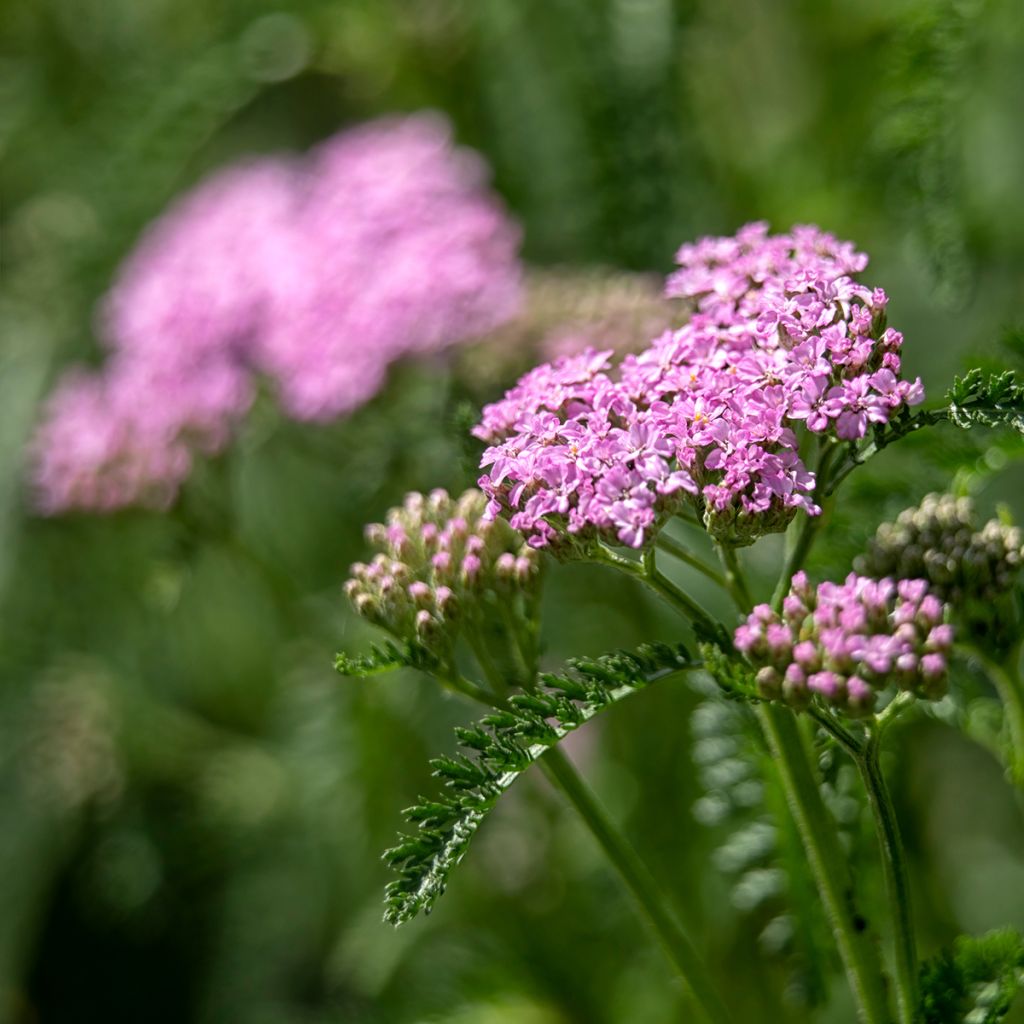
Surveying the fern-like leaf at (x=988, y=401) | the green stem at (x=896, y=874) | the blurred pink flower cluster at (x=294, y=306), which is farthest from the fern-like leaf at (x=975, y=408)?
the blurred pink flower cluster at (x=294, y=306)

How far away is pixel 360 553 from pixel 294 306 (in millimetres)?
426

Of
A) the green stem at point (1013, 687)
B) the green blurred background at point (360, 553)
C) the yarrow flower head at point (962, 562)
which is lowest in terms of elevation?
the green stem at point (1013, 687)

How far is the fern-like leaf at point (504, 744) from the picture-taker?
A: 37.5 inches

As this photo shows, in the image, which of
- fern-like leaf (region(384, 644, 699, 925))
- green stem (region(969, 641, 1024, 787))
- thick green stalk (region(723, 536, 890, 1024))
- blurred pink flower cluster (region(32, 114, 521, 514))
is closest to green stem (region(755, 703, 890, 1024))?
thick green stalk (region(723, 536, 890, 1024))

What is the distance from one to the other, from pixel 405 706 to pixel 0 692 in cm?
106

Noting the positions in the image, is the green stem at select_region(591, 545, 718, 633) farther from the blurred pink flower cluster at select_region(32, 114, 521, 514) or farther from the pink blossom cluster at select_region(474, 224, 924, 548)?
the blurred pink flower cluster at select_region(32, 114, 521, 514)

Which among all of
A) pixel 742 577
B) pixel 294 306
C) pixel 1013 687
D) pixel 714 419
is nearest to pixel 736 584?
pixel 742 577

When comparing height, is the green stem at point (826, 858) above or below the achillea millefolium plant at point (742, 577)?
below

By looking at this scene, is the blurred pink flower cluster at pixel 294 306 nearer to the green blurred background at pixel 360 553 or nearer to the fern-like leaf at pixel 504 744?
the green blurred background at pixel 360 553

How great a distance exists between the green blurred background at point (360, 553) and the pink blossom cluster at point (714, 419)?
188 mm

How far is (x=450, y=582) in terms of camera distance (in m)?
1.19

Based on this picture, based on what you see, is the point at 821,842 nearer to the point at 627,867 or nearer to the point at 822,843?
the point at 822,843

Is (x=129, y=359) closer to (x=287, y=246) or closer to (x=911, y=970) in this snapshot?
(x=287, y=246)

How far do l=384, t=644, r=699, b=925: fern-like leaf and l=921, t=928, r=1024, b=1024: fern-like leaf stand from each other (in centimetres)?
32
